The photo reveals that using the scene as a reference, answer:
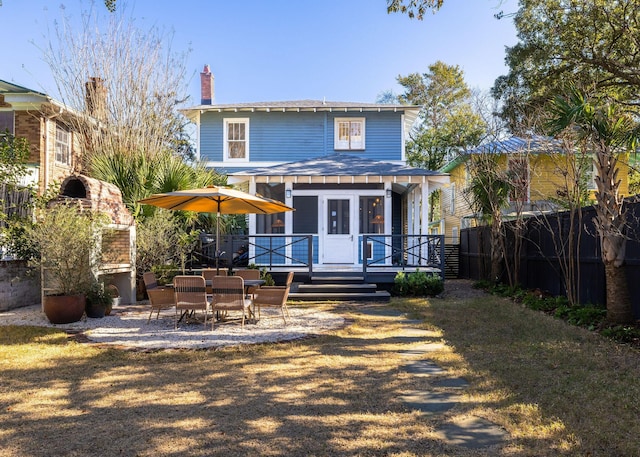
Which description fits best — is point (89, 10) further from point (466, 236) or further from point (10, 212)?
point (466, 236)

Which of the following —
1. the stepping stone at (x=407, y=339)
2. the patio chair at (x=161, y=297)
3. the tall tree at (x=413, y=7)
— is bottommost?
the stepping stone at (x=407, y=339)

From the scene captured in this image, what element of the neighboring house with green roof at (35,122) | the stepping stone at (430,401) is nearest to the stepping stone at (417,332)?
the stepping stone at (430,401)

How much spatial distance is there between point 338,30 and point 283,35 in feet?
9.33

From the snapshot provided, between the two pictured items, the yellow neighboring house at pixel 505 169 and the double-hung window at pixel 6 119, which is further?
the double-hung window at pixel 6 119

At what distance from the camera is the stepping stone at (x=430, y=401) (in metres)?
4.18

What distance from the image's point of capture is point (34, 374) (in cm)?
533

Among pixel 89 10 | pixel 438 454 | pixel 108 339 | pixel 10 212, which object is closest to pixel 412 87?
pixel 89 10

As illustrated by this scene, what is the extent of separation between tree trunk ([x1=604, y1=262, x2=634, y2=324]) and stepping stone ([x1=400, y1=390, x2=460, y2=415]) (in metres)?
4.28

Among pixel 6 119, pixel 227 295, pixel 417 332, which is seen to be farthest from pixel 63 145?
pixel 417 332

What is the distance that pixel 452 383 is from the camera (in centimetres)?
498

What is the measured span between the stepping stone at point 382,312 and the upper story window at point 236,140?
10857mm

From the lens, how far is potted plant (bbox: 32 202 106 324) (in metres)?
8.50

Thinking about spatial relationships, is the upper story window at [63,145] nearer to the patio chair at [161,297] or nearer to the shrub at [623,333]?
the patio chair at [161,297]

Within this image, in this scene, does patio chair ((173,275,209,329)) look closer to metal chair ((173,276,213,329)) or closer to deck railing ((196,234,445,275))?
→ metal chair ((173,276,213,329))
